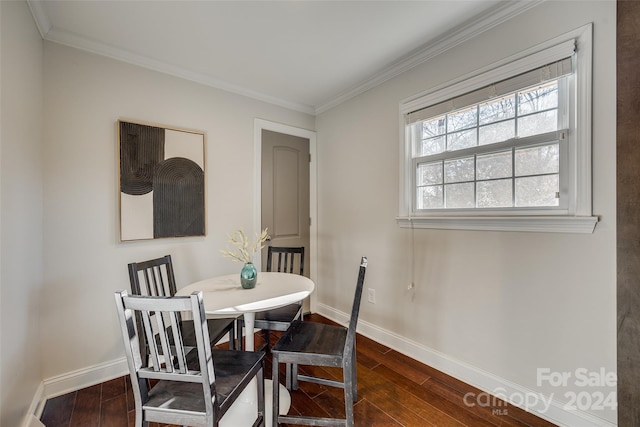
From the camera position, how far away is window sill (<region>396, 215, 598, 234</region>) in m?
1.41

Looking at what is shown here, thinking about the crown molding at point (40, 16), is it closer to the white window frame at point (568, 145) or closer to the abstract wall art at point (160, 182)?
the abstract wall art at point (160, 182)

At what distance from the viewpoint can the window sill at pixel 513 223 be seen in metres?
1.41

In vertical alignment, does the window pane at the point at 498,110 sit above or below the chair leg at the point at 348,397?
above

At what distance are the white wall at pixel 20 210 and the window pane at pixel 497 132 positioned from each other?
8.78ft

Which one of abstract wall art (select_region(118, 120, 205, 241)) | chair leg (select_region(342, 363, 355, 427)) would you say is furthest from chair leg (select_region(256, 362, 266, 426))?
abstract wall art (select_region(118, 120, 205, 241))

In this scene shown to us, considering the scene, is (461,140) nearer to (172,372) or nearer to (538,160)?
(538,160)

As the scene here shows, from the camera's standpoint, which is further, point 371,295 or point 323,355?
point 371,295

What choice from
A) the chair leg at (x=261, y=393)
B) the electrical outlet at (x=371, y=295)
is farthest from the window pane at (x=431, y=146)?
the chair leg at (x=261, y=393)

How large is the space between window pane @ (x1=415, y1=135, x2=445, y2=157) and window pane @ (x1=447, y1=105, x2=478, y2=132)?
10 centimetres

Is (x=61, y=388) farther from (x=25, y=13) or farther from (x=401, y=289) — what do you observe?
(x=401, y=289)

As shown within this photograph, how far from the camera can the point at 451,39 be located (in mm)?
1931

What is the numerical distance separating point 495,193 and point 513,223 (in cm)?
25

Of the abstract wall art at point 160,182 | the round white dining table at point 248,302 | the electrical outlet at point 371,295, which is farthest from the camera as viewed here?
the electrical outlet at point 371,295

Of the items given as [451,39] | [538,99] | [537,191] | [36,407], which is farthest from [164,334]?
[451,39]
